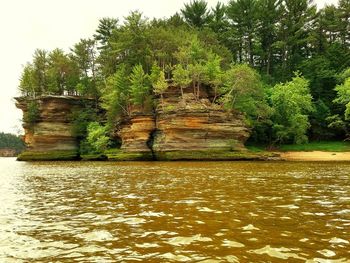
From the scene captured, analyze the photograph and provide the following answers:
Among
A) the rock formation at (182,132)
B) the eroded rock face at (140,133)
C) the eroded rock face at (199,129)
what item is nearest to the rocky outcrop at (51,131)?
the rock formation at (182,132)

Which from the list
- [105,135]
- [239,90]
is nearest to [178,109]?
[239,90]

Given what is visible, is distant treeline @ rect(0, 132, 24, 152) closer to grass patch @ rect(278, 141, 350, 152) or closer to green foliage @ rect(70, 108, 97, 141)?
green foliage @ rect(70, 108, 97, 141)

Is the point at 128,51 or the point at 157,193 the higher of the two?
the point at 128,51

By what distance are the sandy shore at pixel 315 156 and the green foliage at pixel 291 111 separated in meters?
3.22

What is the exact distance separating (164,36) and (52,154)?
31.1m

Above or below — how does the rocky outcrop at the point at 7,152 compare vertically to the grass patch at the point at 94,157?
below

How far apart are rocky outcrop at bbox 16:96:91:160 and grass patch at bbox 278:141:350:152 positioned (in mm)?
40330

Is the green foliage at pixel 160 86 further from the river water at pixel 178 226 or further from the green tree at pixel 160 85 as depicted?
the river water at pixel 178 226

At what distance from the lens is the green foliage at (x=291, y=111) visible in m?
51.6

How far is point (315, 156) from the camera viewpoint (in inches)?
1854

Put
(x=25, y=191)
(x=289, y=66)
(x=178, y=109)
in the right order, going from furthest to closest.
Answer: (x=289, y=66) → (x=178, y=109) → (x=25, y=191)

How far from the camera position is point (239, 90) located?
47344mm

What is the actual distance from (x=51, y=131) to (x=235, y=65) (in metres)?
37.6

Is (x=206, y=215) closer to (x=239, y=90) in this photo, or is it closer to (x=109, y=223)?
(x=109, y=223)
